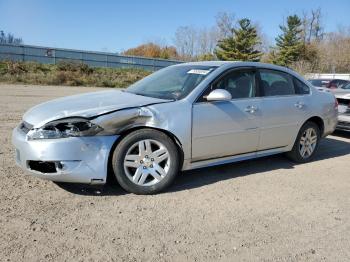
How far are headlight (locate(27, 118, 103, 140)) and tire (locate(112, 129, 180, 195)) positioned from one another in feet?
1.20

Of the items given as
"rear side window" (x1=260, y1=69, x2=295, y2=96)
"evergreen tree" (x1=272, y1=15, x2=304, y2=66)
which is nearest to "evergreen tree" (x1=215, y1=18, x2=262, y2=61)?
"evergreen tree" (x1=272, y1=15, x2=304, y2=66)

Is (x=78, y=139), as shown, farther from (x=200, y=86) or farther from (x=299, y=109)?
(x=299, y=109)

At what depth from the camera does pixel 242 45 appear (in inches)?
2290

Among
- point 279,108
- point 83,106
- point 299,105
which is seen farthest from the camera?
point 299,105

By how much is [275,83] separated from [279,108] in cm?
41

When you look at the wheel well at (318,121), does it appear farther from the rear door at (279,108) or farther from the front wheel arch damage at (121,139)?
the front wheel arch damage at (121,139)

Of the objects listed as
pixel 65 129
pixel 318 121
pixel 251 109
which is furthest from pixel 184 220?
pixel 318 121

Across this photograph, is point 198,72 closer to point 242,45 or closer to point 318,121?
point 318,121

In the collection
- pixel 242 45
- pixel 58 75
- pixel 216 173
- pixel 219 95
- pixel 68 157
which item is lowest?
pixel 216 173

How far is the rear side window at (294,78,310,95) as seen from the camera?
5823mm

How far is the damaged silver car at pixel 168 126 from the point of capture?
12.7 ft

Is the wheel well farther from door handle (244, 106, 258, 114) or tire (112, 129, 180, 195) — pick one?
tire (112, 129, 180, 195)

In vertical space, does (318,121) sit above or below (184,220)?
above

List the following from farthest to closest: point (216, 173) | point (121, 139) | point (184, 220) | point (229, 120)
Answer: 1. point (216, 173)
2. point (229, 120)
3. point (121, 139)
4. point (184, 220)
